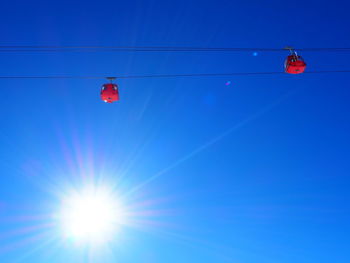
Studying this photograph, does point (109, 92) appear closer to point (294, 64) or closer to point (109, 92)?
point (109, 92)

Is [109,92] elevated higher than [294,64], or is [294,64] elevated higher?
[109,92]

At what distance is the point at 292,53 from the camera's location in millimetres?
6742

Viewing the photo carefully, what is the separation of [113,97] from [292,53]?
450 cm

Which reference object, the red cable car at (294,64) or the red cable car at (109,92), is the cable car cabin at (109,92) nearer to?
the red cable car at (109,92)

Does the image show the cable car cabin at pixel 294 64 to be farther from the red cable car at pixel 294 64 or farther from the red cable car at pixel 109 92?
the red cable car at pixel 109 92

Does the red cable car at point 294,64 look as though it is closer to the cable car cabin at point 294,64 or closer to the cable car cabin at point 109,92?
the cable car cabin at point 294,64

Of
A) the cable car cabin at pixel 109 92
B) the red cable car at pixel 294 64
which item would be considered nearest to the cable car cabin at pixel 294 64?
the red cable car at pixel 294 64

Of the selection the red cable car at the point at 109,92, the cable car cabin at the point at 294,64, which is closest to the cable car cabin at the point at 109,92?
the red cable car at the point at 109,92

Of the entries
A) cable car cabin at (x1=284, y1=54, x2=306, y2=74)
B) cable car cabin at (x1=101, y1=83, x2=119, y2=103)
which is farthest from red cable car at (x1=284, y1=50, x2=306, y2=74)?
cable car cabin at (x1=101, y1=83, x2=119, y2=103)

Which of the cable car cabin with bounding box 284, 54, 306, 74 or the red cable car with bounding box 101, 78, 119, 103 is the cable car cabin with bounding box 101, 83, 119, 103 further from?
the cable car cabin with bounding box 284, 54, 306, 74

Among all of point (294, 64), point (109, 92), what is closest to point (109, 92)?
point (109, 92)

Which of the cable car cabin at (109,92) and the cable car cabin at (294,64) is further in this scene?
the cable car cabin at (109,92)

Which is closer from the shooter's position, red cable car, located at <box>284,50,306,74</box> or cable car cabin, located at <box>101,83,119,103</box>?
red cable car, located at <box>284,50,306,74</box>

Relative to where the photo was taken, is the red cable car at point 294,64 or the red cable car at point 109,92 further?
the red cable car at point 109,92
